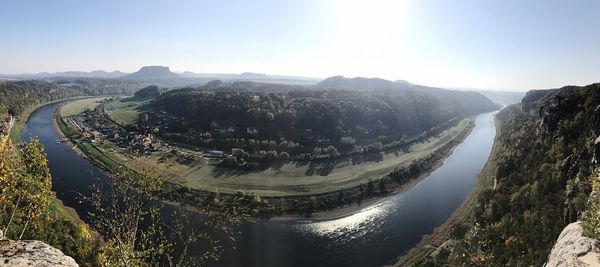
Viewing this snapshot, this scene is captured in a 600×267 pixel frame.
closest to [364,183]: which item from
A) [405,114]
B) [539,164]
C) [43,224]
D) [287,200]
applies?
[287,200]

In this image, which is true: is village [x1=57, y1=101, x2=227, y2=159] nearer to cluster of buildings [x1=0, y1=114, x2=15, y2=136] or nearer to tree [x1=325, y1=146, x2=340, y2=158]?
cluster of buildings [x1=0, y1=114, x2=15, y2=136]

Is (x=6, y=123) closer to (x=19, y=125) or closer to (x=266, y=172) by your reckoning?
(x=19, y=125)

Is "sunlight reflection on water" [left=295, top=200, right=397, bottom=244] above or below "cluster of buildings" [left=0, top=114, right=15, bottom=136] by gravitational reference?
below

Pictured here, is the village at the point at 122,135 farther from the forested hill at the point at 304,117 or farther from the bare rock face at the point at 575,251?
the bare rock face at the point at 575,251

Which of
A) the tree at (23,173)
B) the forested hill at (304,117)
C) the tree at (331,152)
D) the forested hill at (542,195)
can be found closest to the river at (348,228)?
the forested hill at (542,195)

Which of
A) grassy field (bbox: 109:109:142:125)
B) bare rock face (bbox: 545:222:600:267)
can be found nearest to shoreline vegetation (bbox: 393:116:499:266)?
bare rock face (bbox: 545:222:600:267)

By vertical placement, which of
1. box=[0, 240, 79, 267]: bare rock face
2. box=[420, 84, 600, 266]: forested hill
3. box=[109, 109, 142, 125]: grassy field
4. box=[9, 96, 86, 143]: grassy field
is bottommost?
box=[9, 96, 86, 143]: grassy field
